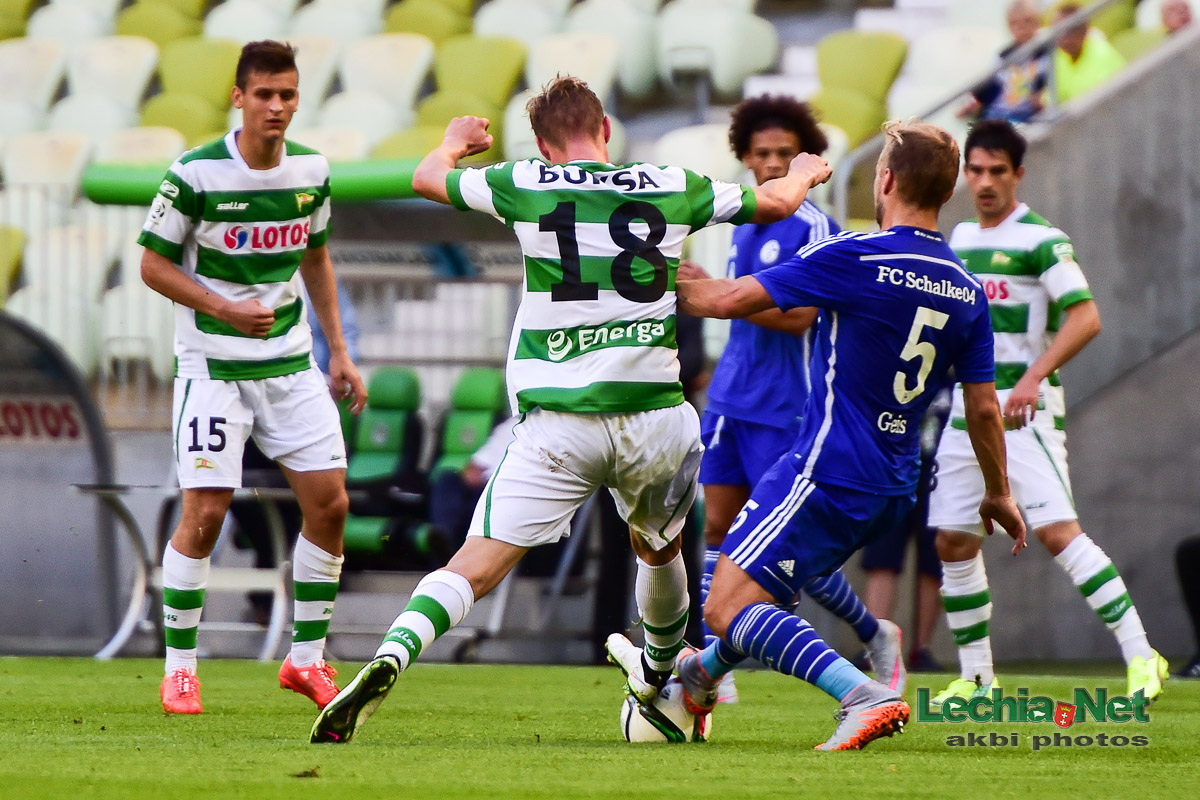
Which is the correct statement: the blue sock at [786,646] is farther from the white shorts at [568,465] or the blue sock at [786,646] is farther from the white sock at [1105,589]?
the white sock at [1105,589]

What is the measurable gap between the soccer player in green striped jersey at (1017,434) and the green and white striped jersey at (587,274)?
8.15 ft

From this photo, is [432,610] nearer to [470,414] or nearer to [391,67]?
[470,414]

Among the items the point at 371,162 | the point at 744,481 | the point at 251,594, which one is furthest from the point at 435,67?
the point at 744,481

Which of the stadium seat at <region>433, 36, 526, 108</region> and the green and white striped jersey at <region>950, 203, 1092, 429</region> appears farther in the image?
the stadium seat at <region>433, 36, 526, 108</region>

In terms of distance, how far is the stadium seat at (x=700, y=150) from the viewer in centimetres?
1226

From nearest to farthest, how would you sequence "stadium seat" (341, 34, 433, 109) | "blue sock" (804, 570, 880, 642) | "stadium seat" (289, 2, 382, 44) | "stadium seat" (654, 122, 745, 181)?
"blue sock" (804, 570, 880, 642) < "stadium seat" (654, 122, 745, 181) < "stadium seat" (341, 34, 433, 109) < "stadium seat" (289, 2, 382, 44)

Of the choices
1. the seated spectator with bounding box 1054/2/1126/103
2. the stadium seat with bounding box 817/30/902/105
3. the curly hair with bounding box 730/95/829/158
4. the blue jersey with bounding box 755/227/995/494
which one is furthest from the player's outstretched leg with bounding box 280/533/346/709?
the stadium seat with bounding box 817/30/902/105

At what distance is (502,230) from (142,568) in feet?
10.0

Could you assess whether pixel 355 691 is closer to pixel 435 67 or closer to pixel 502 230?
pixel 502 230

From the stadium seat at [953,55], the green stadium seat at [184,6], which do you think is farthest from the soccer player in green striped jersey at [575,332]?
the green stadium seat at [184,6]

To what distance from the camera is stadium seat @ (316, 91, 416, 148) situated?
46.4 ft

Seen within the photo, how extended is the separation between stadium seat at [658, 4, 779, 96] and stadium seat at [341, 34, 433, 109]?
2.10 meters

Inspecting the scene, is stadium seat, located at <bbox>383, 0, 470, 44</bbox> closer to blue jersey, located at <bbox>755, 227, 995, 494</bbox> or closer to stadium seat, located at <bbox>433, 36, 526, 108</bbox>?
stadium seat, located at <bbox>433, 36, 526, 108</bbox>

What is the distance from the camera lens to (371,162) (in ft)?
34.6
